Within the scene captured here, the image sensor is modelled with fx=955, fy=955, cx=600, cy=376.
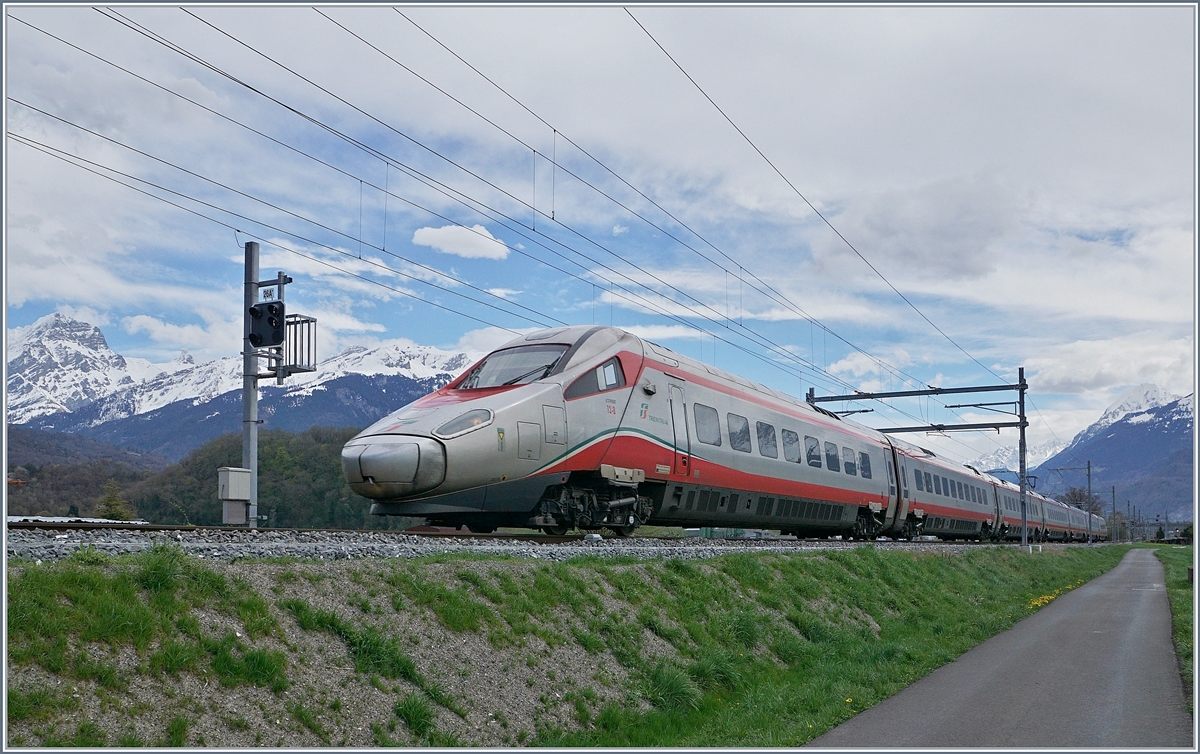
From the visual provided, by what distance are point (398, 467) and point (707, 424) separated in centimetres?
840

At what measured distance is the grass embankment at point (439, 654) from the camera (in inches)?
251

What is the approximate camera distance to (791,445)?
981 inches

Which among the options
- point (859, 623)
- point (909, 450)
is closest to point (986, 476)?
point (909, 450)

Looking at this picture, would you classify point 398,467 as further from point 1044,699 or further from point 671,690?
point 1044,699

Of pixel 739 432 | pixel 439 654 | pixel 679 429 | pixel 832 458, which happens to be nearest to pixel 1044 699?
pixel 439 654

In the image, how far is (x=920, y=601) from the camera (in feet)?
67.3

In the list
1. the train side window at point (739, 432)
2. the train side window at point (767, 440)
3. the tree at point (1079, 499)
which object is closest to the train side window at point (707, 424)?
the train side window at point (739, 432)

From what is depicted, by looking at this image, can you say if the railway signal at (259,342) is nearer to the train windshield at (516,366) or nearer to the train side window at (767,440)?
the train windshield at (516,366)

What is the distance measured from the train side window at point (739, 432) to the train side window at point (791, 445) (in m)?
2.29

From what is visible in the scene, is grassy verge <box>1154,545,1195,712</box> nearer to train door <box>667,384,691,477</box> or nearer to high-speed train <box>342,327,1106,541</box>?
high-speed train <box>342,327,1106,541</box>

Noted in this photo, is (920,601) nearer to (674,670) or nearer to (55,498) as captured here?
(674,670)

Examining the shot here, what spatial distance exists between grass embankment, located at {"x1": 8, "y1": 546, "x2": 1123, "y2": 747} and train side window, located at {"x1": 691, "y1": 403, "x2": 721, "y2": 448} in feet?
16.5

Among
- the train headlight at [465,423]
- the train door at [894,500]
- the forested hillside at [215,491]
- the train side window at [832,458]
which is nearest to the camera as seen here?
the train headlight at [465,423]

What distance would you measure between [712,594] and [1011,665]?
4308 millimetres
